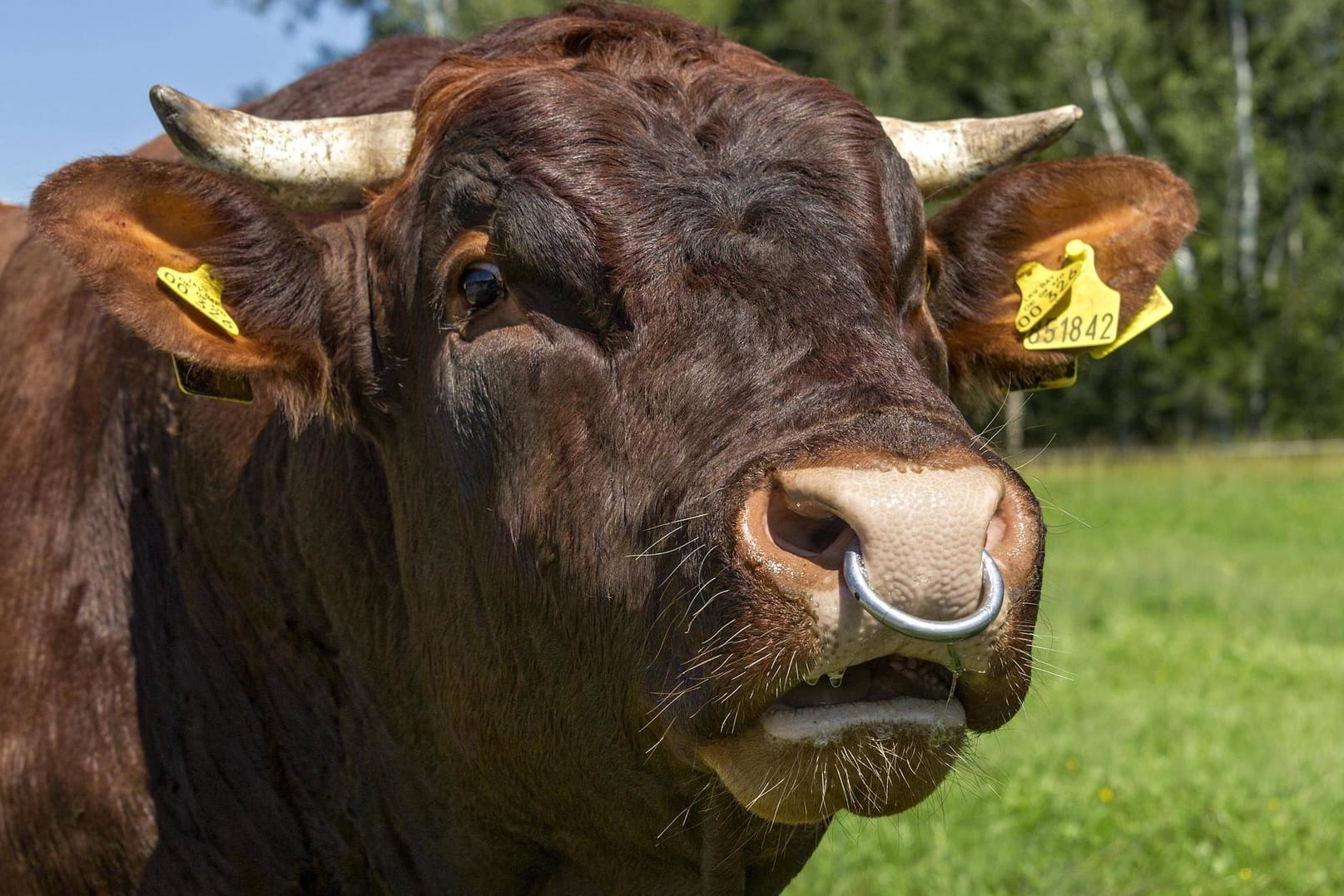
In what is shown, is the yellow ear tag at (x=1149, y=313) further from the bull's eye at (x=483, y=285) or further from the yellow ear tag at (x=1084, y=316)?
the bull's eye at (x=483, y=285)

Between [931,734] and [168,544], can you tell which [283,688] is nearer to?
[168,544]

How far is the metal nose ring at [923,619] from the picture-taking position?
7.52 ft

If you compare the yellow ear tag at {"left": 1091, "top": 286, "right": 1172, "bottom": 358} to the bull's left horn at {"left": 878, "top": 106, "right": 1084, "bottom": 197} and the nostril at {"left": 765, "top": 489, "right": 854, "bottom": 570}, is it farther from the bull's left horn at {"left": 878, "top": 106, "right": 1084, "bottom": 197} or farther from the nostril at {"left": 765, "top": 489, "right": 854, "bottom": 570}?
the nostril at {"left": 765, "top": 489, "right": 854, "bottom": 570}

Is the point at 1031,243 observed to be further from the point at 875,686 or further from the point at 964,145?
the point at 875,686

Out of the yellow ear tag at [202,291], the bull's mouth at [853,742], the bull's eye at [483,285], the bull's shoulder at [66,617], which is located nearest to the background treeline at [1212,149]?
the bull's shoulder at [66,617]

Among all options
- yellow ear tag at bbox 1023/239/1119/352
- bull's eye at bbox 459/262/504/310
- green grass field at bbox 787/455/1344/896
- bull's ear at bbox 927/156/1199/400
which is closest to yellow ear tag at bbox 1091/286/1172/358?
bull's ear at bbox 927/156/1199/400

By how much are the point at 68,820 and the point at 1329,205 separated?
40.0 meters

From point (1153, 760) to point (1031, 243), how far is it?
4232 millimetres

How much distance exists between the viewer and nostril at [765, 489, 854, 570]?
2.39 metres

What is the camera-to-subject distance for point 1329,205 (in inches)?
1522

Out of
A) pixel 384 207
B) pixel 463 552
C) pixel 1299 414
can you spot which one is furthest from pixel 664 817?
pixel 1299 414

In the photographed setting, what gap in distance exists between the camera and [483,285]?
3107 mm

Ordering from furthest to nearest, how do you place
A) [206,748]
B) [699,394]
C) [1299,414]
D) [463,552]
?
[1299,414]
[206,748]
[463,552]
[699,394]

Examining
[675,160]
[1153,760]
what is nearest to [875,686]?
[675,160]
